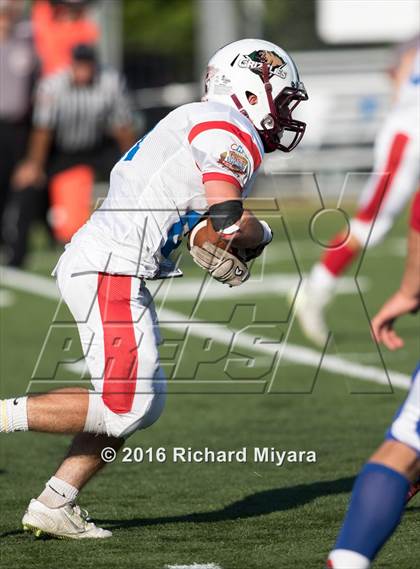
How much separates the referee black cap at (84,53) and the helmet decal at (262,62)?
317 inches

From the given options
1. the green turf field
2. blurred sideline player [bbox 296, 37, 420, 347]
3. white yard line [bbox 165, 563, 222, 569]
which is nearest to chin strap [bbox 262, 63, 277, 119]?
the green turf field

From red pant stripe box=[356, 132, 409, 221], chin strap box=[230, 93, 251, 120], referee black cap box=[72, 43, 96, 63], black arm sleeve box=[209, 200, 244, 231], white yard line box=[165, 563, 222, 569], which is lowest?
referee black cap box=[72, 43, 96, 63]

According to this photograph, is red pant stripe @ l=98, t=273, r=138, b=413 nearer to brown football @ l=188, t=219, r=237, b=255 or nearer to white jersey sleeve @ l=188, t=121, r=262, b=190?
brown football @ l=188, t=219, r=237, b=255

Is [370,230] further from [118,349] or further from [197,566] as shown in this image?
[197,566]

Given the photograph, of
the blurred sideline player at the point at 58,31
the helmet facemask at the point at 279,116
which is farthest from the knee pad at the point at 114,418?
the blurred sideline player at the point at 58,31

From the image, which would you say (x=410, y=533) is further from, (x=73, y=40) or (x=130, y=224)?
(x=73, y=40)

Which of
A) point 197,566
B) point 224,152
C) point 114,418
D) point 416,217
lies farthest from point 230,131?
point 416,217

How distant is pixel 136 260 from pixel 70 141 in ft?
28.4

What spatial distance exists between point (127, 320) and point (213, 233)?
1.31 feet

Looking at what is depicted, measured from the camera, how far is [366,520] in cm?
367

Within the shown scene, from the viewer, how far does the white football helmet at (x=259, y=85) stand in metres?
4.93

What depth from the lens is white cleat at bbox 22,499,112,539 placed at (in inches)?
190

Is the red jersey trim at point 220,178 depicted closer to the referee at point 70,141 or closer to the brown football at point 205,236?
the brown football at point 205,236

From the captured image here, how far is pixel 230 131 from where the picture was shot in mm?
4625
